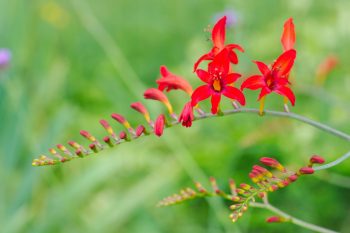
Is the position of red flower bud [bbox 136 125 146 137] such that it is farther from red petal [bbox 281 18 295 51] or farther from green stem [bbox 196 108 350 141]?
red petal [bbox 281 18 295 51]

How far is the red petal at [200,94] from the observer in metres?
1.12

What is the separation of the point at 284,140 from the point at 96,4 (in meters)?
3.38

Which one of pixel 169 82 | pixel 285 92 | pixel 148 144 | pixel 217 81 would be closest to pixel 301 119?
pixel 285 92

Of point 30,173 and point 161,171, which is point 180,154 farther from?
point 30,173

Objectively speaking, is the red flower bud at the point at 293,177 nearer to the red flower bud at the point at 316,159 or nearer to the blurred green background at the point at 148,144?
the red flower bud at the point at 316,159

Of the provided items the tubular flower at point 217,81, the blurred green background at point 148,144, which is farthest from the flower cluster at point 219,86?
the blurred green background at point 148,144

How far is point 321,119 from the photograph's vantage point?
284cm

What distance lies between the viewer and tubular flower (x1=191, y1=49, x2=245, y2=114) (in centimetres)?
113

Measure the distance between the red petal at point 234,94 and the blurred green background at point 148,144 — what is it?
1.11m

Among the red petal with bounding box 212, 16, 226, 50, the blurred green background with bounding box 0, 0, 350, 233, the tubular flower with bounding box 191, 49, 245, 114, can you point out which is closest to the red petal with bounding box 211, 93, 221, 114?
the tubular flower with bounding box 191, 49, 245, 114

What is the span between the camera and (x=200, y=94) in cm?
114

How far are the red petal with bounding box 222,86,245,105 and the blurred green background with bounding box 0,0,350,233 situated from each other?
1113 mm

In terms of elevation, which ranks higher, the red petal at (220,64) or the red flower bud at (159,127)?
the red petal at (220,64)

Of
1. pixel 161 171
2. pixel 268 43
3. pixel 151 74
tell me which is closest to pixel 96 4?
pixel 151 74
